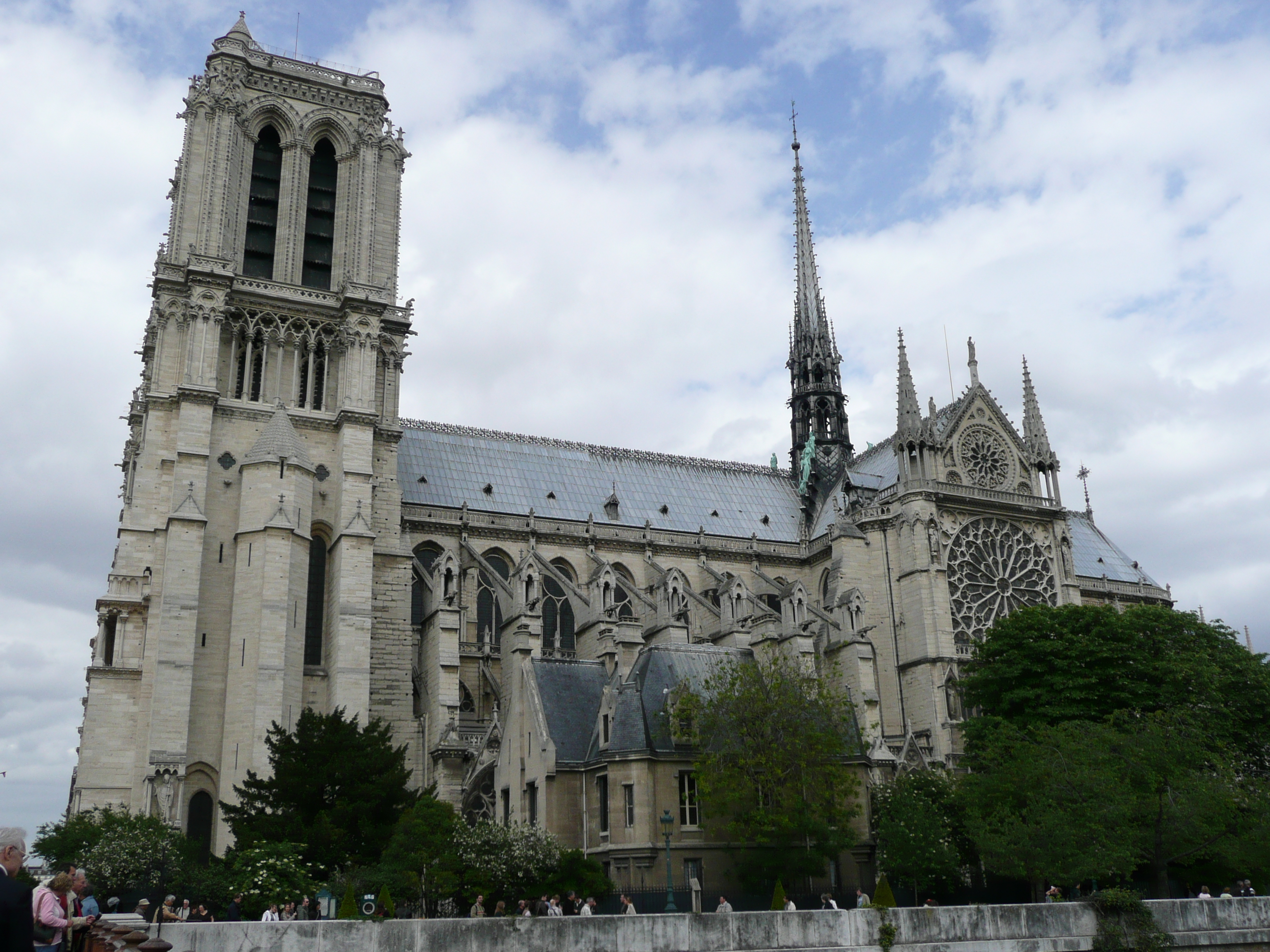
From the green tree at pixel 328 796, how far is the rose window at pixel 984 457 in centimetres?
3368

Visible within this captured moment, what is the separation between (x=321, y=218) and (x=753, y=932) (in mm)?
41678

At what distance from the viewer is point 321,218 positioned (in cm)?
5291

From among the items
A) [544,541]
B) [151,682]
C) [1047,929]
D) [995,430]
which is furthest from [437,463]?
[1047,929]

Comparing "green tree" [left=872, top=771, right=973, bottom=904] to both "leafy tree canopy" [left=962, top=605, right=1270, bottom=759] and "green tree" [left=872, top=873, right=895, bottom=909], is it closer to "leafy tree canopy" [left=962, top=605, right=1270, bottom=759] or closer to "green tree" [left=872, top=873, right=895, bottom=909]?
"leafy tree canopy" [left=962, top=605, right=1270, bottom=759]

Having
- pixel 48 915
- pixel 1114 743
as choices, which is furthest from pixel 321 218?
pixel 48 915

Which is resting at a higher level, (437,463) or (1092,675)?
(437,463)

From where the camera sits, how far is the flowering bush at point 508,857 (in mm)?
28734

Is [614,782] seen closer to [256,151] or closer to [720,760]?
[720,760]

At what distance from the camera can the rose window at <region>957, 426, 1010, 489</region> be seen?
188 feet

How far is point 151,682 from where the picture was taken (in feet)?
134

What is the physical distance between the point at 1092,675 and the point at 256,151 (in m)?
41.8

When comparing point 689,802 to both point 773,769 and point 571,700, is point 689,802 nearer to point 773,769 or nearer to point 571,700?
point 773,769

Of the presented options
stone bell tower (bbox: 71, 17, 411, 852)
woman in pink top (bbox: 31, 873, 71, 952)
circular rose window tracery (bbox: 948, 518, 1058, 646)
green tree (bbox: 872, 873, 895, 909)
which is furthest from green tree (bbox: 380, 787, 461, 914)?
circular rose window tracery (bbox: 948, 518, 1058, 646)

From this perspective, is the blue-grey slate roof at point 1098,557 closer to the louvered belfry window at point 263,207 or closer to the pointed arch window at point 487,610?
the pointed arch window at point 487,610
